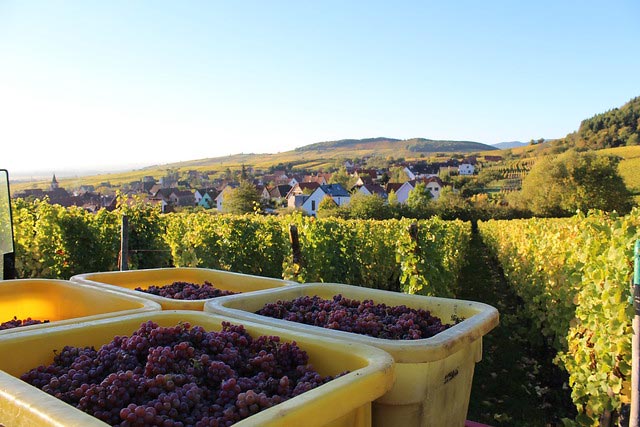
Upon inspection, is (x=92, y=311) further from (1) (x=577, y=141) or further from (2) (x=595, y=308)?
(1) (x=577, y=141)

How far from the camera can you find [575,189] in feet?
162

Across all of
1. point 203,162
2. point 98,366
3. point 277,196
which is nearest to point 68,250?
point 98,366

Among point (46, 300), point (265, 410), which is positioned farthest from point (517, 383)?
point (265, 410)

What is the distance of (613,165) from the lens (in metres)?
50.3

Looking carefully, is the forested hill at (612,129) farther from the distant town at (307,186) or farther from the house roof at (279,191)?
the house roof at (279,191)

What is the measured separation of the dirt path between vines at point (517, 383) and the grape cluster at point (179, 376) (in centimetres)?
392

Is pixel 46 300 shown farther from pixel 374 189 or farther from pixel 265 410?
pixel 374 189

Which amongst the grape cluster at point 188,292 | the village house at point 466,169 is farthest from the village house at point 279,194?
the grape cluster at point 188,292

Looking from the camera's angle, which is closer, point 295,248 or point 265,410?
point 265,410

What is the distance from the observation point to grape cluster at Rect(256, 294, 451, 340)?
2.28 metres

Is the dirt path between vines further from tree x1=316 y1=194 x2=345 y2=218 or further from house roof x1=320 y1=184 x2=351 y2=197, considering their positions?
house roof x1=320 y1=184 x2=351 y2=197

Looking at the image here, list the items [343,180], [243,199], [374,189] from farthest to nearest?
[343,180] → [374,189] → [243,199]

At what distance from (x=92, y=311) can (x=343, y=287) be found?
5.14 feet

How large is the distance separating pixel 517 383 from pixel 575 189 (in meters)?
49.3
